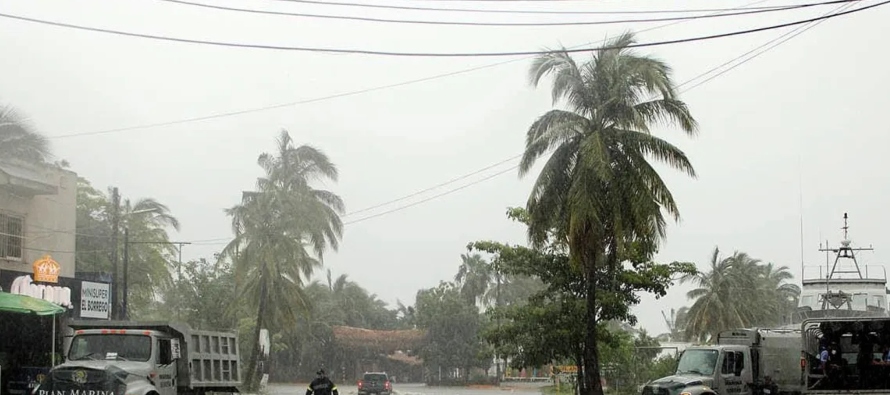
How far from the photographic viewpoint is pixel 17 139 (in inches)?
1220

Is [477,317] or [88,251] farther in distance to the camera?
[477,317]

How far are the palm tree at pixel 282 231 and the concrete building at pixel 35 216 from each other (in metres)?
13.3

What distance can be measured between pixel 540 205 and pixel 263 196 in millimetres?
21873

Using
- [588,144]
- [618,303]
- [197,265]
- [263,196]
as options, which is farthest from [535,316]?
[197,265]

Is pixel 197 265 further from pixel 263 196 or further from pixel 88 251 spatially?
pixel 263 196

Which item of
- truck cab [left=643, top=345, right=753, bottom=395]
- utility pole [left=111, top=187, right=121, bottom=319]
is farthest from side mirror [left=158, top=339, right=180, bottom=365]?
utility pole [left=111, top=187, right=121, bottom=319]

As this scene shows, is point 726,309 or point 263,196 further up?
point 263,196

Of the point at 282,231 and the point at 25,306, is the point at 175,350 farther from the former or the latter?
the point at 282,231

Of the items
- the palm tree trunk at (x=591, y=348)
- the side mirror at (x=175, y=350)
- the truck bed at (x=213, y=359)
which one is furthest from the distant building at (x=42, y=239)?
the palm tree trunk at (x=591, y=348)

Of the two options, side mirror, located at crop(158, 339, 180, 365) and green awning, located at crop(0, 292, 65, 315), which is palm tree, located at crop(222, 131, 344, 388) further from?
side mirror, located at crop(158, 339, 180, 365)

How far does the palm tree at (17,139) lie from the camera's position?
30.7 meters

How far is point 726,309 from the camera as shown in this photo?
190 ft

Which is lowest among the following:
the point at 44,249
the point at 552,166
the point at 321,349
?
the point at 321,349

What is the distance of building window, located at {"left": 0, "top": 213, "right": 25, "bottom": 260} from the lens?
31.4 meters
